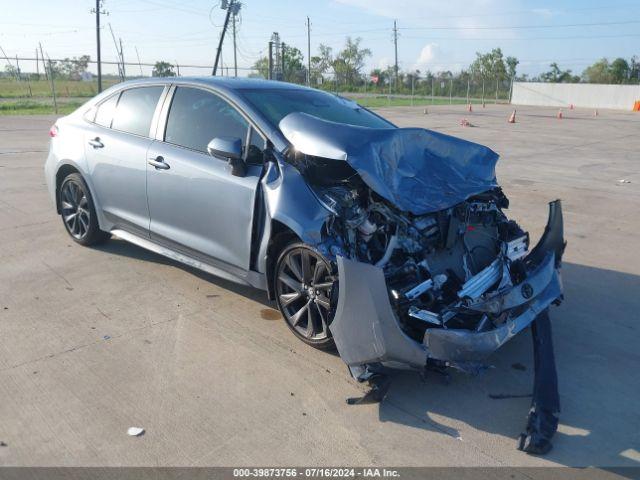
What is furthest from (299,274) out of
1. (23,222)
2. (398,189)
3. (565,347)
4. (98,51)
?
(98,51)

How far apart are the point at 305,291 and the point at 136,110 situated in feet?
8.56

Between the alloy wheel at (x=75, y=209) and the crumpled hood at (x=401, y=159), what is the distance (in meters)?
2.89

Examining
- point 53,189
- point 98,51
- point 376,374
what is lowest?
point 376,374

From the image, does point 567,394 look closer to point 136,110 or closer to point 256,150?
point 256,150

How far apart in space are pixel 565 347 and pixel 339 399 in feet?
5.93

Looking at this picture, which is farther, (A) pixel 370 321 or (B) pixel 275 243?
(B) pixel 275 243

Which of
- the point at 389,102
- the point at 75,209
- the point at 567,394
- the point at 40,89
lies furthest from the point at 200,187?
the point at 40,89

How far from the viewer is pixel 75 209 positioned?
19.8ft

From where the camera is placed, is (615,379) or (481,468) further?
(615,379)

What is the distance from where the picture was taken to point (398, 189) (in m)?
3.68

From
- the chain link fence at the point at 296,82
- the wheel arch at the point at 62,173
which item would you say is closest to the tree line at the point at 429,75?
the chain link fence at the point at 296,82

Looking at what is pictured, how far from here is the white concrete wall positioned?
1820 inches

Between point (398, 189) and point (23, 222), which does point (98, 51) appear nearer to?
point (23, 222)

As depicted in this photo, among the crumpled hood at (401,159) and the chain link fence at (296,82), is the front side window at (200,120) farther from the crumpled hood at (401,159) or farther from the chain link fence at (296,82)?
the chain link fence at (296,82)
